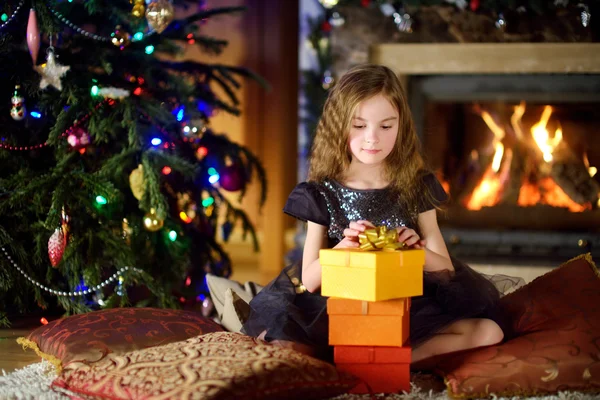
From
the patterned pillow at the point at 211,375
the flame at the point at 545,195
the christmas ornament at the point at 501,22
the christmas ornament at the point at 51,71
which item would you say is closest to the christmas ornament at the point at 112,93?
the christmas ornament at the point at 51,71

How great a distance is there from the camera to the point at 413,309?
2268 mm

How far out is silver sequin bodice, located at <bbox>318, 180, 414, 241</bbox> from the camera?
2354 mm

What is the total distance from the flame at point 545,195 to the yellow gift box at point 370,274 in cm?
212

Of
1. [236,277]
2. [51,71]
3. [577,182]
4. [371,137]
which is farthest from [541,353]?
[236,277]

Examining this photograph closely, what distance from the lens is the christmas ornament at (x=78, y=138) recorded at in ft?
9.30

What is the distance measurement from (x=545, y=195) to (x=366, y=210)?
1926mm

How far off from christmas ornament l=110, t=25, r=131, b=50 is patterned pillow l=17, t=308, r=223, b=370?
0.96m

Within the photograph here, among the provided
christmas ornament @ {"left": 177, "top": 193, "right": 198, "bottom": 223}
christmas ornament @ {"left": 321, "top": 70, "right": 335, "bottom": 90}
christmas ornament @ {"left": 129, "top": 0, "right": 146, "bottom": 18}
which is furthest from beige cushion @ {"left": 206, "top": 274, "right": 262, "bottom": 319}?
christmas ornament @ {"left": 321, "top": 70, "right": 335, "bottom": 90}

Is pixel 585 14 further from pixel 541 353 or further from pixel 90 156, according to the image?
pixel 90 156

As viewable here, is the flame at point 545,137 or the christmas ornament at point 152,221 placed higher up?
the flame at point 545,137

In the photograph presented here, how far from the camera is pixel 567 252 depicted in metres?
3.91

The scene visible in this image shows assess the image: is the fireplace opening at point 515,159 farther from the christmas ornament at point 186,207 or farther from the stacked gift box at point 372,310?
the stacked gift box at point 372,310

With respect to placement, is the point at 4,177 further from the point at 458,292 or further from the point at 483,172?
the point at 483,172

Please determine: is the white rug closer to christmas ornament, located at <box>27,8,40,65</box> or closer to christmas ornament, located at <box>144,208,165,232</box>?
christmas ornament, located at <box>144,208,165,232</box>
